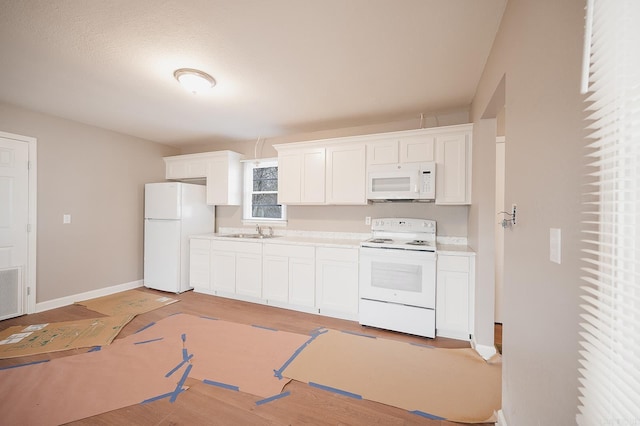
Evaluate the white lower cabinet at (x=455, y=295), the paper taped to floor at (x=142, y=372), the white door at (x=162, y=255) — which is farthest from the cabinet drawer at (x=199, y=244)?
the white lower cabinet at (x=455, y=295)

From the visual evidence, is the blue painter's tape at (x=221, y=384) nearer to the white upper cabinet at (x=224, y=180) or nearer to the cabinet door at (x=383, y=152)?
the cabinet door at (x=383, y=152)

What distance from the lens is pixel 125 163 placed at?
4.35 metres

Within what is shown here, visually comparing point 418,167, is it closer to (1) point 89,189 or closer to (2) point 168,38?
(2) point 168,38

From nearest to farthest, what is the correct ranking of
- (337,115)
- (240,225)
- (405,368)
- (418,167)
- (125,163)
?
(405,368)
(418,167)
(337,115)
(125,163)
(240,225)

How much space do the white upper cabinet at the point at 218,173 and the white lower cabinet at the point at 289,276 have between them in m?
1.33

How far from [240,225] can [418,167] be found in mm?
3161

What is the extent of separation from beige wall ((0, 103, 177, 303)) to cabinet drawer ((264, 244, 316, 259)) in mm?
2609

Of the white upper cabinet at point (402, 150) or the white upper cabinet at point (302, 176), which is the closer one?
the white upper cabinet at point (402, 150)

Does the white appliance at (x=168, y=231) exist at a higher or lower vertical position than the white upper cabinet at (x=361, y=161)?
lower

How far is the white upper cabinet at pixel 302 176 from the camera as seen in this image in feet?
12.0

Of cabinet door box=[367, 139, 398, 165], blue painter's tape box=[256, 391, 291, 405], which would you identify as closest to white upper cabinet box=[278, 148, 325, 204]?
cabinet door box=[367, 139, 398, 165]

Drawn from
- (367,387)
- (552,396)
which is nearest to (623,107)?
(552,396)

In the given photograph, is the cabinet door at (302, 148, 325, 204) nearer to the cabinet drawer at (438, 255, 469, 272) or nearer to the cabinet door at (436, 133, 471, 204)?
the cabinet door at (436, 133, 471, 204)

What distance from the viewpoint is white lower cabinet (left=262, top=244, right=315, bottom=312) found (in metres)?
3.43
